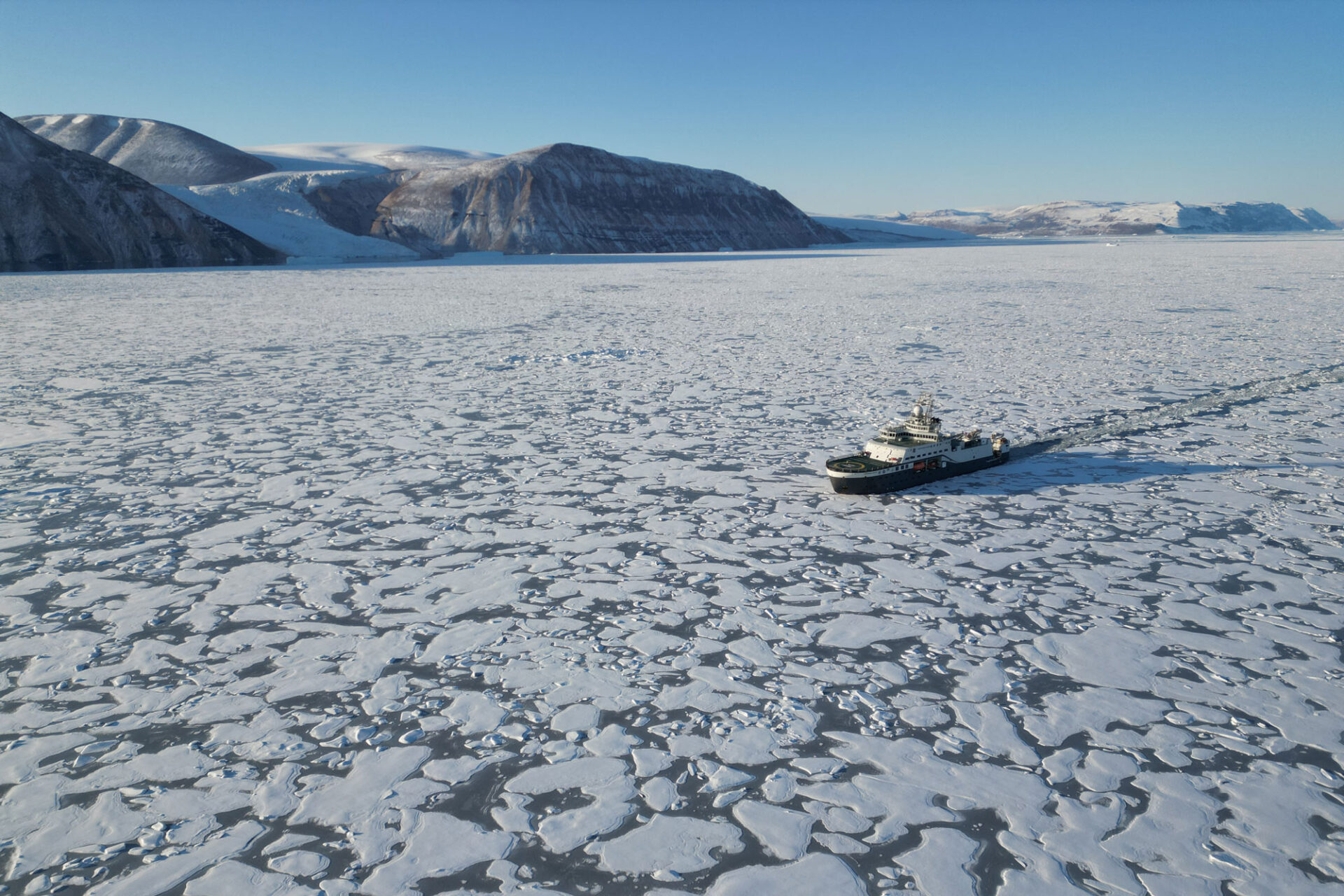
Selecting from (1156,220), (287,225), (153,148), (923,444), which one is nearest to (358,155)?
(153,148)

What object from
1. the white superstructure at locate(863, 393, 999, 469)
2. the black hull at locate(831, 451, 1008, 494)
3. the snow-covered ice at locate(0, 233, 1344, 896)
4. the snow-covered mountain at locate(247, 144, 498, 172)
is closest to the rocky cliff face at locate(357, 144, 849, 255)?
the snow-covered mountain at locate(247, 144, 498, 172)

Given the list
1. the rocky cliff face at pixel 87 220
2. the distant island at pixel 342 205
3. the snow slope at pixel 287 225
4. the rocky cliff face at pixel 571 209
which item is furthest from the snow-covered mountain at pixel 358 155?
the rocky cliff face at pixel 87 220

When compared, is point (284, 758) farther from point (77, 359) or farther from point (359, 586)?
point (77, 359)

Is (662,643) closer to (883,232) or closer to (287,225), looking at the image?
(287,225)

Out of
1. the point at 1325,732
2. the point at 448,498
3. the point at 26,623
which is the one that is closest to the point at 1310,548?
the point at 1325,732

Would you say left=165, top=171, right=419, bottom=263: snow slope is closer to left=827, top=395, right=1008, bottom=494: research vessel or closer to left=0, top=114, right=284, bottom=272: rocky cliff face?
left=0, top=114, right=284, bottom=272: rocky cliff face
